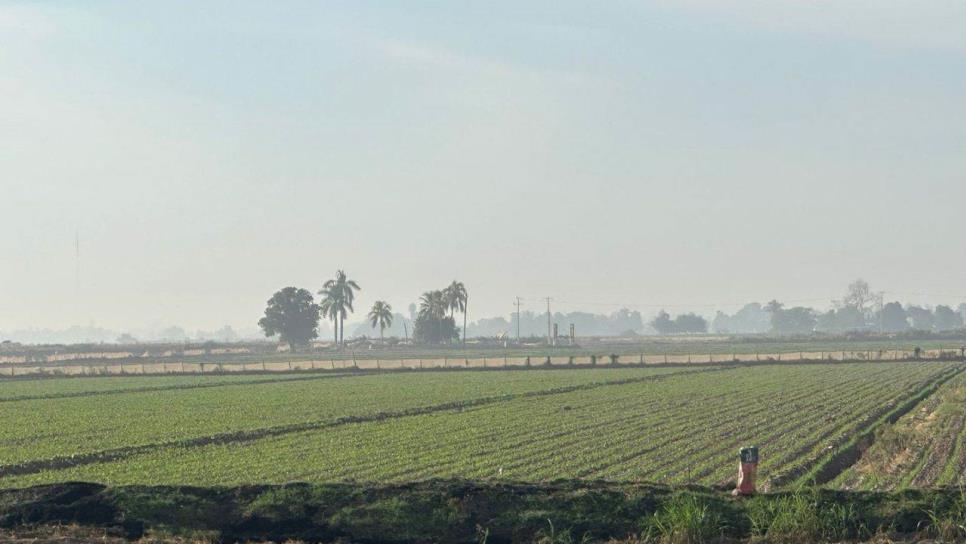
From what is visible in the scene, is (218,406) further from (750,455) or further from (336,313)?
(336,313)

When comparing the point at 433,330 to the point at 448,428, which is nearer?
the point at 448,428

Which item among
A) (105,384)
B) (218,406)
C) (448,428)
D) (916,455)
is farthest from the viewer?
(105,384)

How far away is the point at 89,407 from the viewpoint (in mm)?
49625

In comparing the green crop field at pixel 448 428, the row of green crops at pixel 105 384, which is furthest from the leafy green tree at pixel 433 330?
the green crop field at pixel 448 428

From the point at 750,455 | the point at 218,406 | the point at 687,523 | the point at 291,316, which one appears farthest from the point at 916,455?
the point at 291,316

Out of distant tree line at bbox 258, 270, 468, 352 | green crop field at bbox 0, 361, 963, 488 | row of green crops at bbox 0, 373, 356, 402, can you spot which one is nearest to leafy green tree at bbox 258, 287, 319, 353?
distant tree line at bbox 258, 270, 468, 352

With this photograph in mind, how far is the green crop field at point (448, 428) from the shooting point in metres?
25.5

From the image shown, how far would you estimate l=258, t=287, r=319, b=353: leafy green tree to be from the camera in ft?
551

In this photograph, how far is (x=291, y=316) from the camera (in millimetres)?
168375

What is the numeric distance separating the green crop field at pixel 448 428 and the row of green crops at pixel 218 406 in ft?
0.34

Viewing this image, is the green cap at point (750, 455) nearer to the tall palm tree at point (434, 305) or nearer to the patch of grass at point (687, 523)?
the patch of grass at point (687, 523)

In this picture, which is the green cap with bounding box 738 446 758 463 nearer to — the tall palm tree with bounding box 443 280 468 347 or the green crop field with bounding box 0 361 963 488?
the green crop field with bounding box 0 361 963 488

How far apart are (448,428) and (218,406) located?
16.4 meters

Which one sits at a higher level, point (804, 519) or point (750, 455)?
point (750, 455)
